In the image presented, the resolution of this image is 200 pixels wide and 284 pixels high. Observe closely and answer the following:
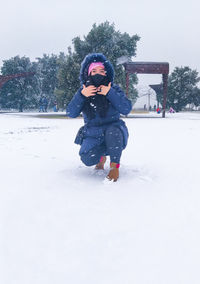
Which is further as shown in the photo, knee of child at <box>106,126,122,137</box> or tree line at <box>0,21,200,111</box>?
tree line at <box>0,21,200,111</box>

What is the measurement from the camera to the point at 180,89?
32.9 m

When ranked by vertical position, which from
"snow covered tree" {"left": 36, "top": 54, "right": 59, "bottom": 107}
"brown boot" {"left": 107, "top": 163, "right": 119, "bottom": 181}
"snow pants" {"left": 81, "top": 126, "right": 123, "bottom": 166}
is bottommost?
"brown boot" {"left": 107, "top": 163, "right": 119, "bottom": 181}

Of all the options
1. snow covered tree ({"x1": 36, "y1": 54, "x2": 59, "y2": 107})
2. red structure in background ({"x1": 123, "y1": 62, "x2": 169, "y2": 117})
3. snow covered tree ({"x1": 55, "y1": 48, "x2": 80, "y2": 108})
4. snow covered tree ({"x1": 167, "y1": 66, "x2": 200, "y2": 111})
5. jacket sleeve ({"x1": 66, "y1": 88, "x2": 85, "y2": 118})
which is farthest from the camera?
snow covered tree ({"x1": 36, "y1": 54, "x2": 59, "y2": 107})

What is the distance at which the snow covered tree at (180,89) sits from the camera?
107 feet

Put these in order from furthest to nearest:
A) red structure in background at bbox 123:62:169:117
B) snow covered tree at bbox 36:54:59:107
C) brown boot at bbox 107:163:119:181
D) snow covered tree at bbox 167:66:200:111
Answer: snow covered tree at bbox 36:54:59:107, snow covered tree at bbox 167:66:200:111, red structure in background at bbox 123:62:169:117, brown boot at bbox 107:163:119:181

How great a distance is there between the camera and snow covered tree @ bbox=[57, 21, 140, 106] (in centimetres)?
1598

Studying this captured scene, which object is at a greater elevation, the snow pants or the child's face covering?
the child's face covering

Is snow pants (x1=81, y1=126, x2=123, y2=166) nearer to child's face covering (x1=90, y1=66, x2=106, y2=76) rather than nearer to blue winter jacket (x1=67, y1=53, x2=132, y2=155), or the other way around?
blue winter jacket (x1=67, y1=53, x2=132, y2=155)

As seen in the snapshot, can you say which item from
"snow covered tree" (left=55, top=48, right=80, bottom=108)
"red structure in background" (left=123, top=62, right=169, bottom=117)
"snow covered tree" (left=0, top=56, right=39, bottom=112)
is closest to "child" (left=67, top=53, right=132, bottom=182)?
"red structure in background" (left=123, top=62, right=169, bottom=117)

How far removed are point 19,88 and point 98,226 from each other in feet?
115

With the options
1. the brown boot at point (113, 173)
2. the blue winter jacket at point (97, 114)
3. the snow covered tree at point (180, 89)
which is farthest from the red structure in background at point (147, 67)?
the snow covered tree at point (180, 89)

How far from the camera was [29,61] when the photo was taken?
36438 mm

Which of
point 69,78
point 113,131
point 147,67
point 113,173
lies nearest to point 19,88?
point 69,78

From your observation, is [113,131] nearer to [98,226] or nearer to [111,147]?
[111,147]
